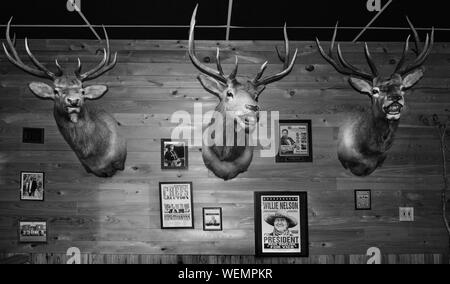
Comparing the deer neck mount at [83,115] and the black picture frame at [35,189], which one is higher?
the deer neck mount at [83,115]

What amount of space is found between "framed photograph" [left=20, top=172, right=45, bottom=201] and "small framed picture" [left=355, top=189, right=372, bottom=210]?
2899 millimetres

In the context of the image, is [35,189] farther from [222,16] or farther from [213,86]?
[222,16]

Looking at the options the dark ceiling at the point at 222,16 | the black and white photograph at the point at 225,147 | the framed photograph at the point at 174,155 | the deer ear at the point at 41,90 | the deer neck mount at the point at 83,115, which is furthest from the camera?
the framed photograph at the point at 174,155

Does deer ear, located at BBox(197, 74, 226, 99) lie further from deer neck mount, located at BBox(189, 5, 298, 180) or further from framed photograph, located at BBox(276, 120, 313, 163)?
framed photograph, located at BBox(276, 120, 313, 163)

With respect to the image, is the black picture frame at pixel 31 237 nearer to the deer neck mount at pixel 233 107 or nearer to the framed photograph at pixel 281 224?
the deer neck mount at pixel 233 107

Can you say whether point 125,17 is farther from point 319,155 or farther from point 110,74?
point 319,155

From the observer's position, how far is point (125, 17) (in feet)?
13.5

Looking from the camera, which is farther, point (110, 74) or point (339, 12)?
point (110, 74)

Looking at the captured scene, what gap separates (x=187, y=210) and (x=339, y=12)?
2.20 meters

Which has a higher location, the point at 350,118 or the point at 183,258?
the point at 350,118

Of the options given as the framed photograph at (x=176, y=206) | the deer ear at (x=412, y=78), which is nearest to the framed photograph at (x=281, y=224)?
the framed photograph at (x=176, y=206)

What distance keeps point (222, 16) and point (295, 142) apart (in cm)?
133

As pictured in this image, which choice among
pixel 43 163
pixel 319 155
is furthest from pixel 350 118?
pixel 43 163

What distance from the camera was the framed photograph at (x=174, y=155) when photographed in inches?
173
